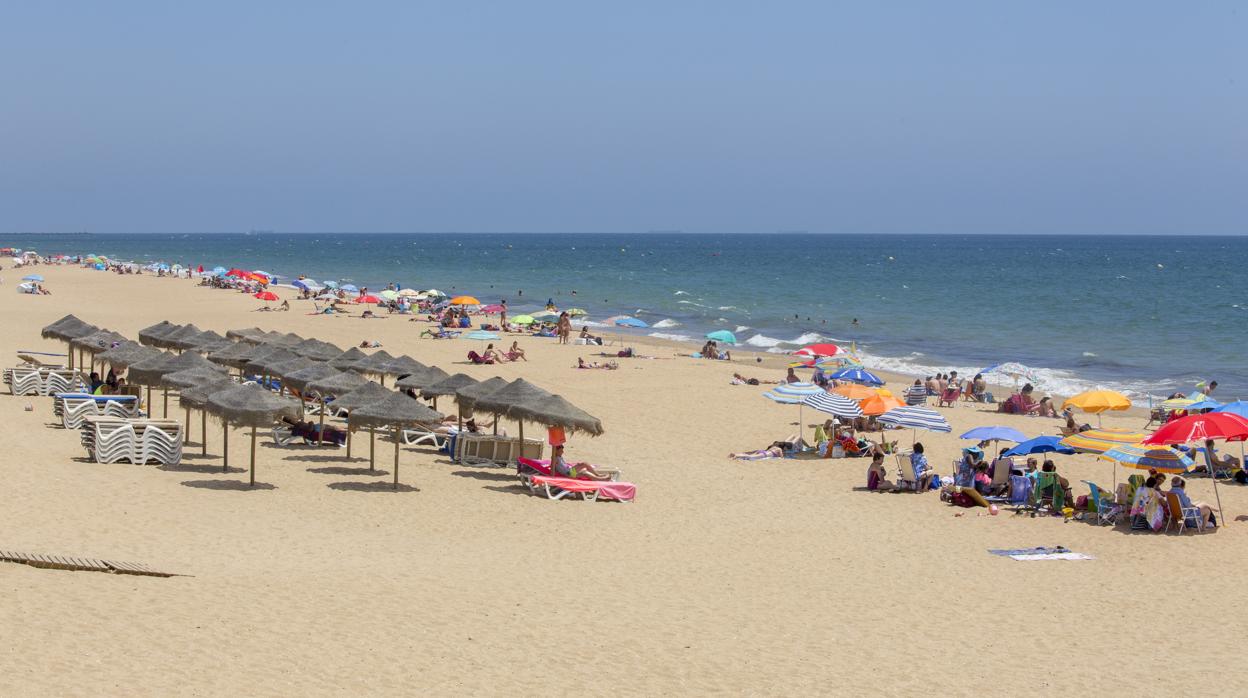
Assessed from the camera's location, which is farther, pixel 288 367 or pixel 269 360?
pixel 269 360

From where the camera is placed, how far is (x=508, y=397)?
15.5 m

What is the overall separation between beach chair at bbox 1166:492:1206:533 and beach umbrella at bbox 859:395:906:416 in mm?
4744

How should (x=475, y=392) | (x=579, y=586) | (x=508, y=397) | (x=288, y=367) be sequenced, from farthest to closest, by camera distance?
(x=288, y=367) < (x=475, y=392) < (x=508, y=397) < (x=579, y=586)

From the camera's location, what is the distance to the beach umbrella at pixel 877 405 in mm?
17672

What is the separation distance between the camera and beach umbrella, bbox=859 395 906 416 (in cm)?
1767

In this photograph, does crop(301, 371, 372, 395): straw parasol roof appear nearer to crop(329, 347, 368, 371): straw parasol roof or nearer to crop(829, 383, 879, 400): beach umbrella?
crop(329, 347, 368, 371): straw parasol roof

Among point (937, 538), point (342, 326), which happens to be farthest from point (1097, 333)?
point (937, 538)

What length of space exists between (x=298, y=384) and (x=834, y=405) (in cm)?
802

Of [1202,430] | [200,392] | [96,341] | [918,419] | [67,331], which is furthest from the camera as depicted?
[67,331]

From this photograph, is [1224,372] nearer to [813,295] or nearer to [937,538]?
[937,538]

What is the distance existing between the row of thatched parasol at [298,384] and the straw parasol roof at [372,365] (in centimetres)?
2

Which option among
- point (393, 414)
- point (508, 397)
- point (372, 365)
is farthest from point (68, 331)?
point (508, 397)

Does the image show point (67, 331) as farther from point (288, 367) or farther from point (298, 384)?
point (298, 384)

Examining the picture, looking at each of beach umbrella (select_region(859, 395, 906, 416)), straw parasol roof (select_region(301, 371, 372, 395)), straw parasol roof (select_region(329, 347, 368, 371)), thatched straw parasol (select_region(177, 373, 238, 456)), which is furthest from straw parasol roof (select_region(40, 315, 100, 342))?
beach umbrella (select_region(859, 395, 906, 416))
